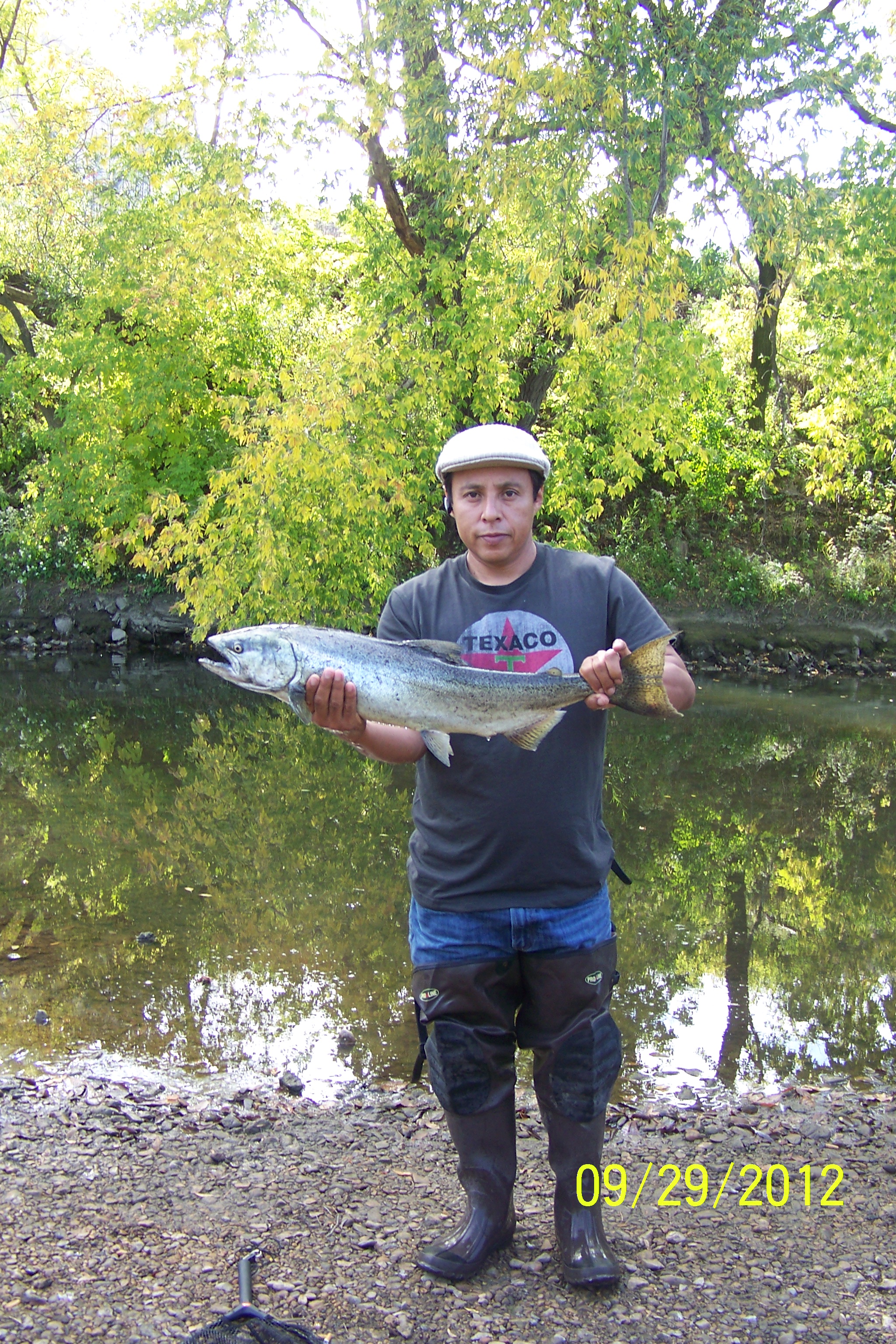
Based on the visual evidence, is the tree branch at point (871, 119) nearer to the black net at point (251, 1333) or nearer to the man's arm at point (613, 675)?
the man's arm at point (613, 675)

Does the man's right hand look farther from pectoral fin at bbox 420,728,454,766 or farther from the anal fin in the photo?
pectoral fin at bbox 420,728,454,766

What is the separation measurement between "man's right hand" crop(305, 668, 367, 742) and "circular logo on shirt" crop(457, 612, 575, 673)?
1.29ft

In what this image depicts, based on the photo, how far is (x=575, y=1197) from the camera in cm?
341

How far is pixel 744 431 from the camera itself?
25.4m

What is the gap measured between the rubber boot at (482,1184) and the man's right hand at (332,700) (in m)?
1.32

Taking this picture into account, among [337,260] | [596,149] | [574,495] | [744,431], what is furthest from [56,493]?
[596,149]

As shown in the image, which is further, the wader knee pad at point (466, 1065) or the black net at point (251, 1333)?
the wader knee pad at point (466, 1065)

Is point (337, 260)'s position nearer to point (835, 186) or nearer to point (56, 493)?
point (56, 493)

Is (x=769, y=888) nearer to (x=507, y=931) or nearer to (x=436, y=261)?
(x=507, y=931)

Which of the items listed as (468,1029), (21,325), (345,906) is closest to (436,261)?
(345,906)

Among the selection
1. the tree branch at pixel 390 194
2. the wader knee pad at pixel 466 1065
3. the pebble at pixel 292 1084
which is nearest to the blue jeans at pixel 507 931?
the wader knee pad at pixel 466 1065

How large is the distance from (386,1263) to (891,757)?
40.6 feet

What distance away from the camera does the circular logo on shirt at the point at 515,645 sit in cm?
337

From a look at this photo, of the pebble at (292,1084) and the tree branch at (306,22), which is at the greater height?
the tree branch at (306,22)
